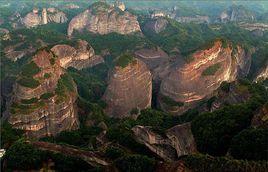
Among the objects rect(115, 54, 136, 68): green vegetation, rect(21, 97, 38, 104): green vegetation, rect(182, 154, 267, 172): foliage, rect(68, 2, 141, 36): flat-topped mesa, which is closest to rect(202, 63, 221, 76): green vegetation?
rect(115, 54, 136, 68): green vegetation

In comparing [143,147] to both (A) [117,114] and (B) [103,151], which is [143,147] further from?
(A) [117,114]

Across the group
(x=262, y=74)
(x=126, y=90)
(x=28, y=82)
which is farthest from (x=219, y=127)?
(x=262, y=74)

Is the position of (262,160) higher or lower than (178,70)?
higher

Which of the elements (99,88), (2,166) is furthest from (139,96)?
(2,166)

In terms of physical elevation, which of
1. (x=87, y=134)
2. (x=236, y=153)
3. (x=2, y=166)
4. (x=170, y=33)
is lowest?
(x=170, y=33)

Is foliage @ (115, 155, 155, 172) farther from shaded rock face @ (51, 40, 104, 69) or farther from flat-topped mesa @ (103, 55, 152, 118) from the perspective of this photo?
shaded rock face @ (51, 40, 104, 69)

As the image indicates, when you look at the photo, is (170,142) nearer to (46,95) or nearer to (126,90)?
(46,95)

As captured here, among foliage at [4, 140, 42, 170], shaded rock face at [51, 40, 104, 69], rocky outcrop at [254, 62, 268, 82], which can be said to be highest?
foliage at [4, 140, 42, 170]
